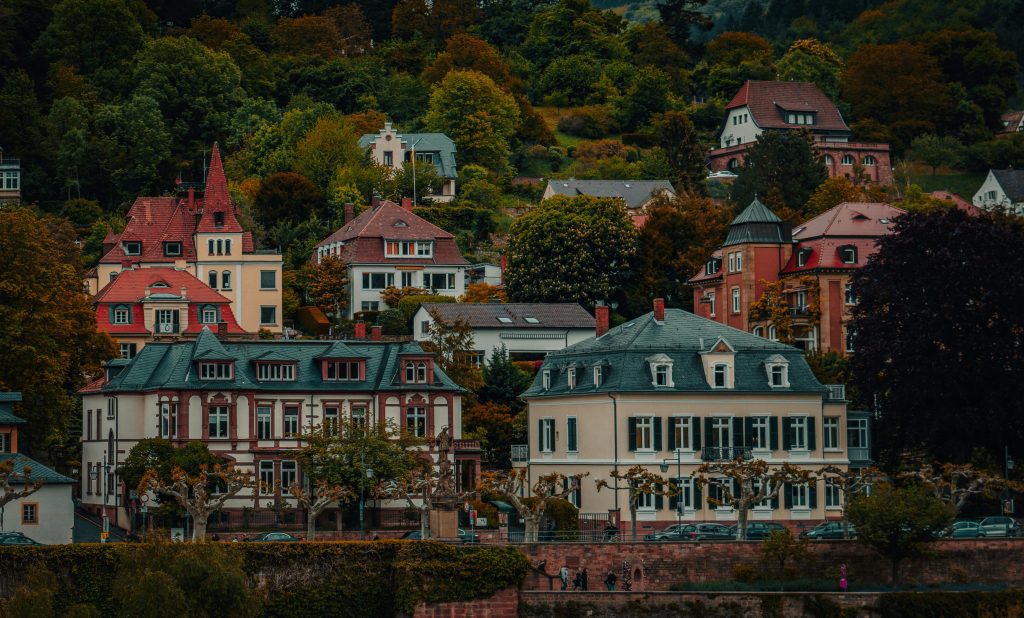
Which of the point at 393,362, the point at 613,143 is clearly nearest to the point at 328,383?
the point at 393,362

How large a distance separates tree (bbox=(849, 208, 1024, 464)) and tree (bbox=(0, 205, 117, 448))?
121 ft

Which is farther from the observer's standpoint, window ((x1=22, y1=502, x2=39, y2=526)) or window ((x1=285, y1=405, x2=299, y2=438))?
window ((x1=285, y1=405, x2=299, y2=438))

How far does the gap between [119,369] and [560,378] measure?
2076 cm

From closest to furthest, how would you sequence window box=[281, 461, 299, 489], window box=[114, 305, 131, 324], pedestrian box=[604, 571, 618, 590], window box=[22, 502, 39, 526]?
1. pedestrian box=[604, 571, 618, 590]
2. window box=[22, 502, 39, 526]
3. window box=[281, 461, 299, 489]
4. window box=[114, 305, 131, 324]

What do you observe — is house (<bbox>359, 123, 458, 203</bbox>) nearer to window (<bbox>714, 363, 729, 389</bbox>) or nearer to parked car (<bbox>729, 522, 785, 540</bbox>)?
window (<bbox>714, 363, 729, 389</bbox>)

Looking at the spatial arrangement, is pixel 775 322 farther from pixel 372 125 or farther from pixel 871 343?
pixel 372 125

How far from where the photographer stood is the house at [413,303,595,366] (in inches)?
4724

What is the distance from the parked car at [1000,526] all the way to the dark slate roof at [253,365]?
2537cm

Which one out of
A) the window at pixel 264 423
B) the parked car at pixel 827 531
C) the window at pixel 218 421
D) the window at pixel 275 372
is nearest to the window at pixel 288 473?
the window at pixel 264 423

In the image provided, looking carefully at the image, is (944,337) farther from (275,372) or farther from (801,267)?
(275,372)

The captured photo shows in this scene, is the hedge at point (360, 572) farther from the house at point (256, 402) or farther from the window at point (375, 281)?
the window at point (375, 281)

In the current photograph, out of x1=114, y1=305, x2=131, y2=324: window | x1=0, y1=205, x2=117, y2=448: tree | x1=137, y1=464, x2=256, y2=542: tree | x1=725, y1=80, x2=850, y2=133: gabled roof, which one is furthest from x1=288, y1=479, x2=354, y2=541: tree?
x1=725, y1=80, x2=850, y2=133: gabled roof

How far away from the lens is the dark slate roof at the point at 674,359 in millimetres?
94375

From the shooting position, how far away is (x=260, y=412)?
97312 millimetres
